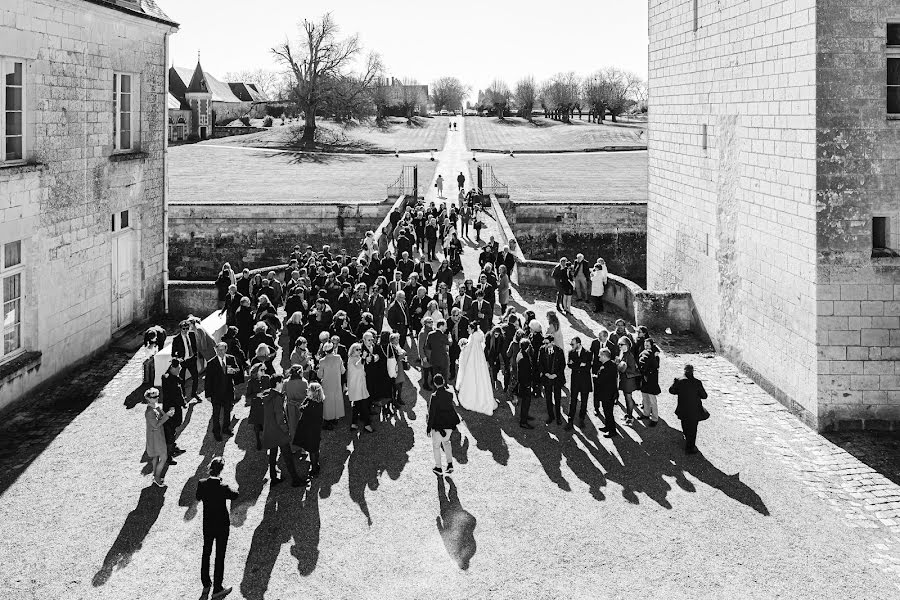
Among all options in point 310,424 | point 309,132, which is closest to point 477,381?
point 310,424

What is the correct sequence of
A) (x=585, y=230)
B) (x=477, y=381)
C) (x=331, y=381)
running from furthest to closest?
(x=585, y=230)
(x=477, y=381)
(x=331, y=381)

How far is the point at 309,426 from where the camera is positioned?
989cm

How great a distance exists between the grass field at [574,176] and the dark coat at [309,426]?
29.1 m

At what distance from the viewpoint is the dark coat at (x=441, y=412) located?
32.8ft

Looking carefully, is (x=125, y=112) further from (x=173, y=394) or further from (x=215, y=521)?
(x=215, y=521)

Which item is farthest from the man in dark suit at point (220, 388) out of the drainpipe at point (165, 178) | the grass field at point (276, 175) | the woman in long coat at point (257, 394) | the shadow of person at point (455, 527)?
the grass field at point (276, 175)

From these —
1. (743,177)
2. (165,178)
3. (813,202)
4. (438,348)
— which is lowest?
(438,348)

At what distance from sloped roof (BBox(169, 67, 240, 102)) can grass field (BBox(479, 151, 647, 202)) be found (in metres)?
40.5

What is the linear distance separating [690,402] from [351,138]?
229ft

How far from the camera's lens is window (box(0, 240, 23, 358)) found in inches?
512

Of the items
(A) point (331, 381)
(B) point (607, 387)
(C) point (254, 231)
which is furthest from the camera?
(C) point (254, 231)

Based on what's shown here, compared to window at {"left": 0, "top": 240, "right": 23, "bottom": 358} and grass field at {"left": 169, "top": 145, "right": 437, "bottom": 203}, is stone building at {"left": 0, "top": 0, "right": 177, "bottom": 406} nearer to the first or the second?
window at {"left": 0, "top": 240, "right": 23, "bottom": 358}

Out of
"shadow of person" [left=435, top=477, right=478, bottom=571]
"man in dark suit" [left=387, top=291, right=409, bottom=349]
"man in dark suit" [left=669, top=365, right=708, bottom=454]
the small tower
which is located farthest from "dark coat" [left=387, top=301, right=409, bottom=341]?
the small tower

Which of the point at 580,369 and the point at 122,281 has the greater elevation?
the point at 122,281
